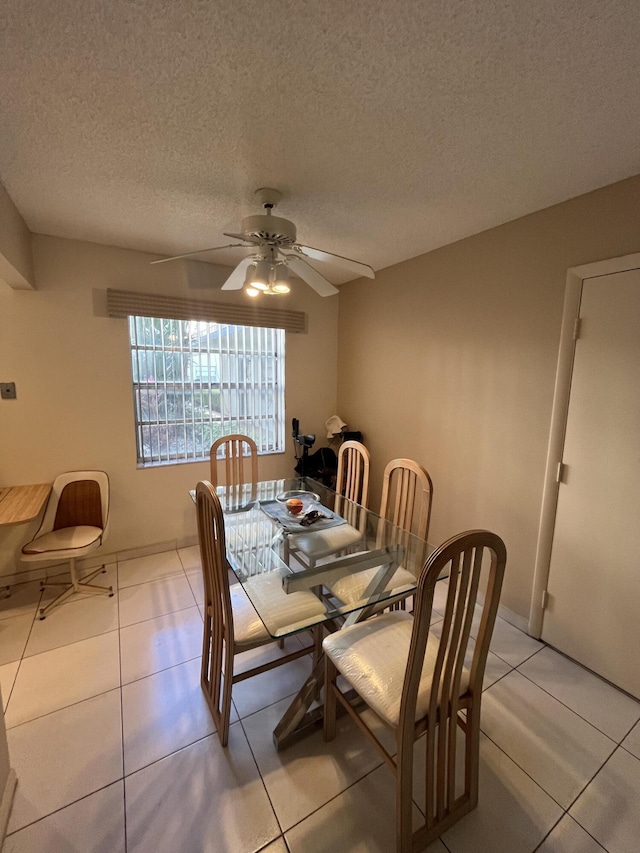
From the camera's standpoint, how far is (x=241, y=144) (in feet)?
4.69

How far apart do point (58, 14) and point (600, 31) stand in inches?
56.0

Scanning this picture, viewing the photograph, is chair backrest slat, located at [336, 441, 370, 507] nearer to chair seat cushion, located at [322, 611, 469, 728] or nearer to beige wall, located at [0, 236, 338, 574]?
chair seat cushion, located at [322, 611, 469, 728]

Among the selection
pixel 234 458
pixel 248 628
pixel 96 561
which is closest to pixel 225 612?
pixel 248 628

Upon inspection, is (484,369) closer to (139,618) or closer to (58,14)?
(58,14)

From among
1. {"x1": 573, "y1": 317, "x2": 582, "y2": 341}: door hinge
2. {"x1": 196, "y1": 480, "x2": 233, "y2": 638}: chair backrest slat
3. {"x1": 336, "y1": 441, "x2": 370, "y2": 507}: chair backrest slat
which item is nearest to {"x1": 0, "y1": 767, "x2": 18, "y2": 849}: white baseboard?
{"x1": 196, "y1": 480, "x2": 233, "y2": 638}: chair backrest slat

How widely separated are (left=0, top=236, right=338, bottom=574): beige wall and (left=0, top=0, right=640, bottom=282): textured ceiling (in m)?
0.57

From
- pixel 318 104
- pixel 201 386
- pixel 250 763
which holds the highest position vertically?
pixel 318 104

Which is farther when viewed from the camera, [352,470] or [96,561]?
[96,561]

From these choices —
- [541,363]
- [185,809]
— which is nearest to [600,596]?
[541,363]

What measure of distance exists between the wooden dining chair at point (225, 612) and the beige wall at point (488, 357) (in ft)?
4.70

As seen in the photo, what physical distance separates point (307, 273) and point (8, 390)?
2.16 metres

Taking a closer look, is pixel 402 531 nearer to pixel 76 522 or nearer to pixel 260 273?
pixel 260 273

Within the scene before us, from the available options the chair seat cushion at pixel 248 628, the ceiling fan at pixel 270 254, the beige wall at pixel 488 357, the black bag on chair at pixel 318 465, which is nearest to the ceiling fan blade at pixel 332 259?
the ceiling fan at pixel 270 254

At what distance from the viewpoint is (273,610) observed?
1.45m
